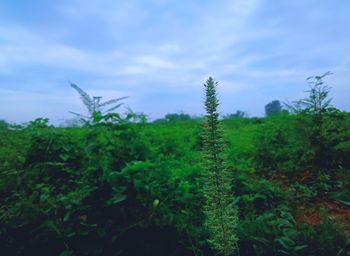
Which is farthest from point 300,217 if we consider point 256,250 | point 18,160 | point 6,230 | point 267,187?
point 18,160

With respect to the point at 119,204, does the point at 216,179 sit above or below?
above

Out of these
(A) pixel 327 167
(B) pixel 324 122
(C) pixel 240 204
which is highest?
(B) pixel 324 122

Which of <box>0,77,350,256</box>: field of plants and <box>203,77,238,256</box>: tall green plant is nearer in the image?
<box>203,77,238,256</box>: tall green plant

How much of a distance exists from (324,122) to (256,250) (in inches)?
137

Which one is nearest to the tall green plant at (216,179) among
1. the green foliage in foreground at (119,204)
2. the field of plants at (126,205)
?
the field of plants at (126,205)

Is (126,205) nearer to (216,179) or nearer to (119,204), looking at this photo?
(119,204)

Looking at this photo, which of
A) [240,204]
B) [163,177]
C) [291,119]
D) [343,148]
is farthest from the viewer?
[291,119]

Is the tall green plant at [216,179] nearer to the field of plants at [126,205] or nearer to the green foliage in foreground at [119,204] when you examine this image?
the field of plants at [126,205]

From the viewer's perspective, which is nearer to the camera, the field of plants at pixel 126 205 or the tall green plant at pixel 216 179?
the tall green plant at pixel 216 179

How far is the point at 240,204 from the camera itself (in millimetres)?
3871

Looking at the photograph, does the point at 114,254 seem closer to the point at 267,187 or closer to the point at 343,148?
the point at 267,187

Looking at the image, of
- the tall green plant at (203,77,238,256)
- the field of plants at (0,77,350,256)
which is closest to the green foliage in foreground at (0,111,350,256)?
the field of plants at (0,77,350,256)

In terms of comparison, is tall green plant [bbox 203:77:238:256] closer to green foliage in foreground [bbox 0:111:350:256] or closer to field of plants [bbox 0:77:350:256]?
field of plants [bbox 0:77:350:256]

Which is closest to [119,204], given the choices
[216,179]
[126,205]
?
[126,205]
